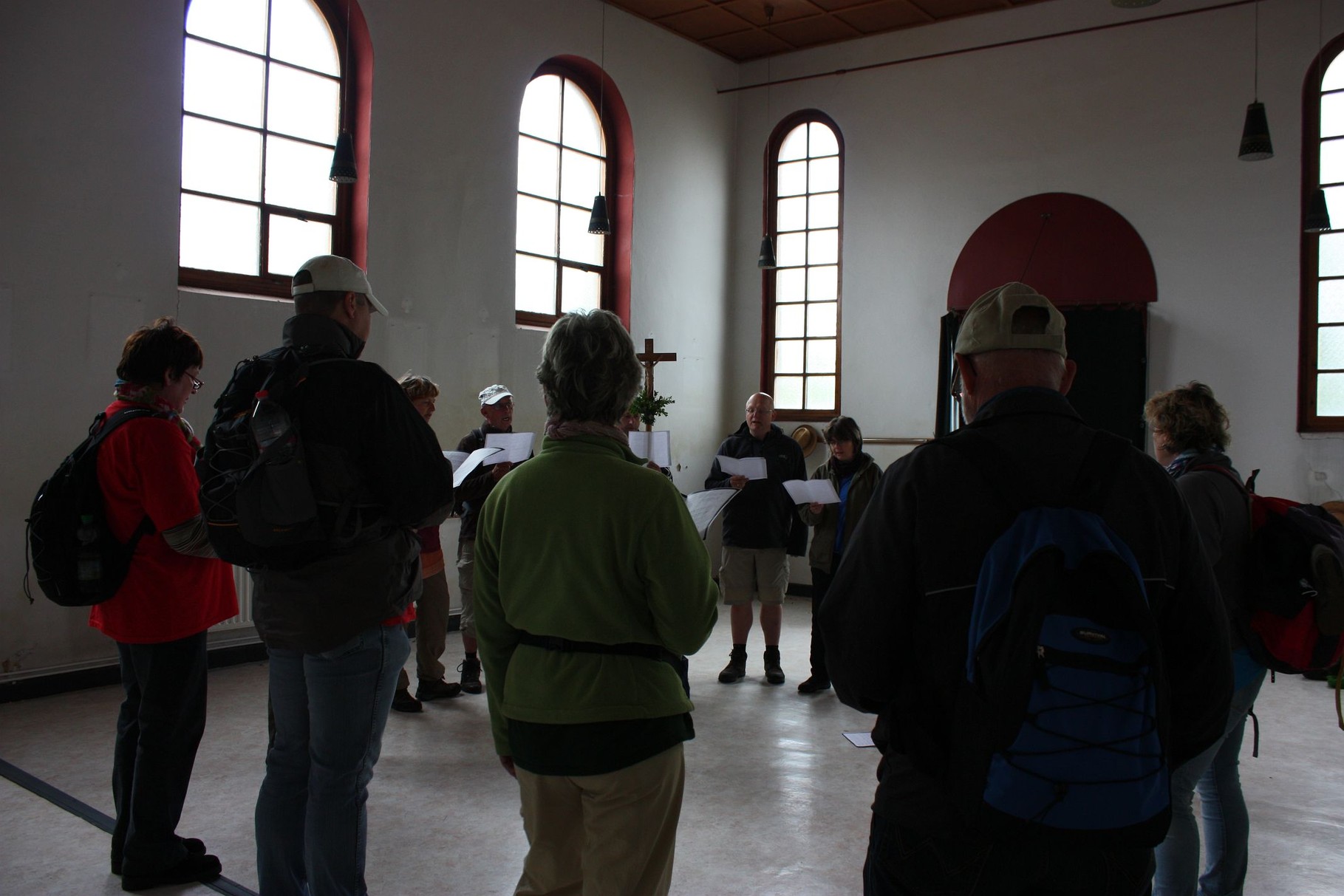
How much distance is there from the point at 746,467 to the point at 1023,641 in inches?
174

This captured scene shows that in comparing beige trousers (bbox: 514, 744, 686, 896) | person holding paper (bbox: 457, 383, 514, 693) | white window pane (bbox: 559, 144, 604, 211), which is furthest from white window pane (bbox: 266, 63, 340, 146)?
beige trousers (bbox: 514, 744, 686, 896)

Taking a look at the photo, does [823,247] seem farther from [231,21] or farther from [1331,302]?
[231,21]

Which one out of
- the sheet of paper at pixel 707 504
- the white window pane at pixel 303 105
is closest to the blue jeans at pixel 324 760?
the sheet of paper at pixel 707 504

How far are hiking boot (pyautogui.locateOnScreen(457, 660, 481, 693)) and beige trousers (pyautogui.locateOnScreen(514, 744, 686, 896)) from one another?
3563 mm

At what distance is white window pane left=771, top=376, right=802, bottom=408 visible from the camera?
370 inches

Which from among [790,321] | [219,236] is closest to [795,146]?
[790,321]

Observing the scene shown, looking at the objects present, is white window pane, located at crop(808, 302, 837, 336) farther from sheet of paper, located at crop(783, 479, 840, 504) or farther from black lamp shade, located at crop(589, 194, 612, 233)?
sheet of paper, located at crop(783, 479, 840, 504)

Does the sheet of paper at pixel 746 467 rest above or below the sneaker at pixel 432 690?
above

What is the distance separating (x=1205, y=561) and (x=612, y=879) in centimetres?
115

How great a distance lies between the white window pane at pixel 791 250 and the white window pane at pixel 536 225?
2.24 meters

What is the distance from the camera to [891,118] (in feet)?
29.1

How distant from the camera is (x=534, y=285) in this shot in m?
8.04

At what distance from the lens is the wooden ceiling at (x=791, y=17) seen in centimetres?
827

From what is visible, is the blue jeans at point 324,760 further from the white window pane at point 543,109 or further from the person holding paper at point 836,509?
the white window pane at point 543,109
